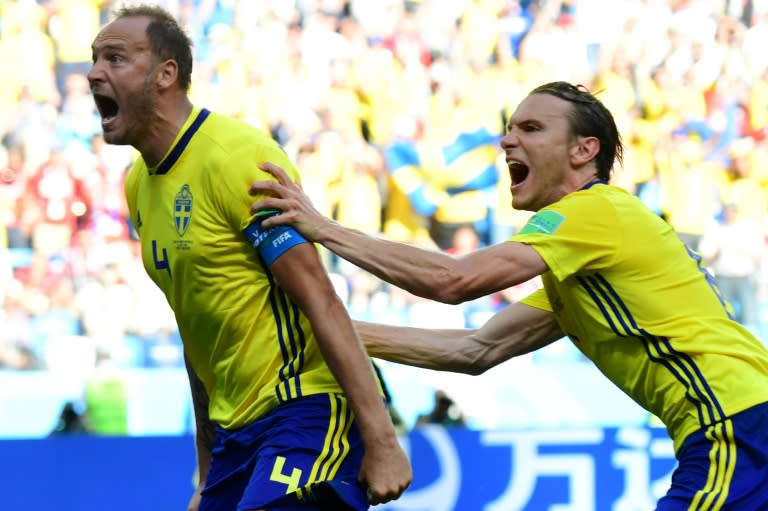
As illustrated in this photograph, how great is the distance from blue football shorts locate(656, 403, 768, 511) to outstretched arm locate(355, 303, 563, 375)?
36.3 inches

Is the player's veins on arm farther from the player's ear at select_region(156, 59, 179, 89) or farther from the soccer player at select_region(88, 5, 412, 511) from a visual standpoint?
the player's ear at select_region(156, 59, 179, 89)

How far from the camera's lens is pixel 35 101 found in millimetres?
10125

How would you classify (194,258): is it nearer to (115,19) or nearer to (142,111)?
(142,111)

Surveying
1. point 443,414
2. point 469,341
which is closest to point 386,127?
point 443,414

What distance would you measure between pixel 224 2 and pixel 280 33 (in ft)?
1.81

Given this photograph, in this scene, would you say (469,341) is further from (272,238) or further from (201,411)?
(272,238)

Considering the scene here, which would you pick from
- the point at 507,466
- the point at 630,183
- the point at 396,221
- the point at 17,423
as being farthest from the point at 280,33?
the point at 507,466

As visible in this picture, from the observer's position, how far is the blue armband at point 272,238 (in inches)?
137

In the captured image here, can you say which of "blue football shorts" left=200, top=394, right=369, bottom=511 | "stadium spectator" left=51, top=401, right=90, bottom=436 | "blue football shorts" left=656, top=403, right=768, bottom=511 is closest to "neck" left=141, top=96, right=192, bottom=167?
"blue football shorts" left=200, top=394, right=369, bottom=511

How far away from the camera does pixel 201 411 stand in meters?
4.13

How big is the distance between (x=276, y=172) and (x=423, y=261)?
55cm

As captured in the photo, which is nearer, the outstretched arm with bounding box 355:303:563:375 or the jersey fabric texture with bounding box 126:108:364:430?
the jersey fabric texture with bounding box 126:108:364:430

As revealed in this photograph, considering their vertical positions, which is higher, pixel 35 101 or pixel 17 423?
pixel 35 101

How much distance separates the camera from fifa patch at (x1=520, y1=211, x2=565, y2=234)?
146 inches
